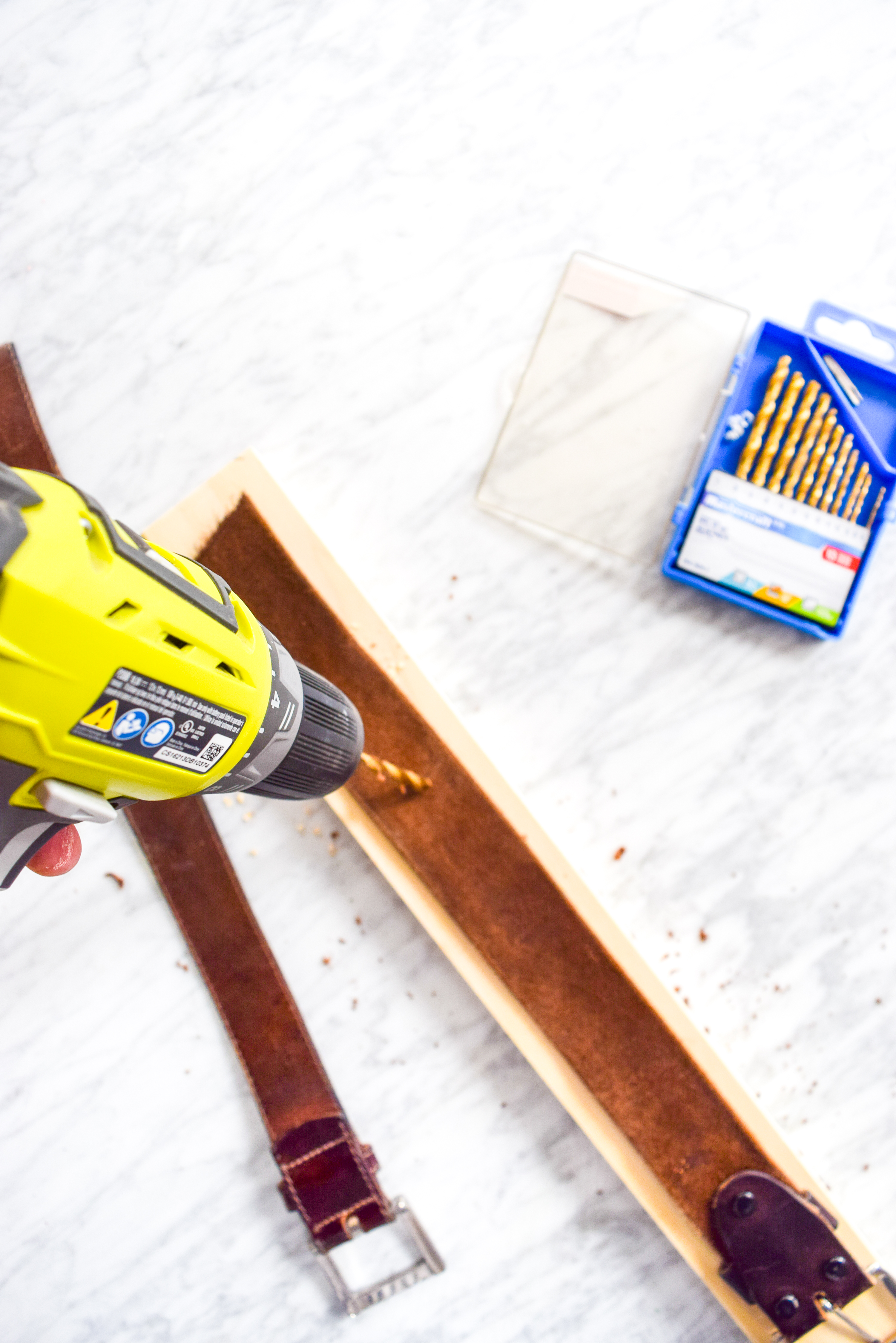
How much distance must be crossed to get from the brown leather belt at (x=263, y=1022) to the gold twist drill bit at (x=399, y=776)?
210 mm

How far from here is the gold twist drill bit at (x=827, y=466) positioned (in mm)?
836

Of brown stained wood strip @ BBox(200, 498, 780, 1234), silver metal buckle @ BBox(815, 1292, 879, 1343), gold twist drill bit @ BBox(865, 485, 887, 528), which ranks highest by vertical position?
gold twist drill bit @ BBox(865, 485, 887, 528)

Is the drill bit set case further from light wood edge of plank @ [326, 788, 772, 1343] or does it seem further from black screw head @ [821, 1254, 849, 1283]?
black screw head @ [821, 1254, 849, 1283]

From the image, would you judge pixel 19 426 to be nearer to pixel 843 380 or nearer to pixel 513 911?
pixel 513 911

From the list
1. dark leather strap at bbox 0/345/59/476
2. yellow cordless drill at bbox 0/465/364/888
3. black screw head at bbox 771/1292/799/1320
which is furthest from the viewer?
dark leather strap at bbox 0/345/59/476

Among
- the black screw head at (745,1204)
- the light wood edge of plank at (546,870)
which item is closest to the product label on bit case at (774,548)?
the light wood edge of plank at (546,870)

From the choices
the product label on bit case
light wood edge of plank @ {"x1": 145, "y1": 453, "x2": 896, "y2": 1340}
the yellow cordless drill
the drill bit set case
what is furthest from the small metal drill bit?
the yellow cordless drill

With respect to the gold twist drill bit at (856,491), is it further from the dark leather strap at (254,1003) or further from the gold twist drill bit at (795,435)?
the dark leather strap at (254,1003)

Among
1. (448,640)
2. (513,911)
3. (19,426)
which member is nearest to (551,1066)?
(513,911)

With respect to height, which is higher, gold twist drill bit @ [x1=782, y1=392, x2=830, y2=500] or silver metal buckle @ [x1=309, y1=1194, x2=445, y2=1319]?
gold twist drill bit @ [x1=782, y1=392, x2=830, y2=500]

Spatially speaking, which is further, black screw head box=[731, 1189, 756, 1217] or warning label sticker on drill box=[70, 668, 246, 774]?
black screw head box=[731, 1189, 756, 1217]

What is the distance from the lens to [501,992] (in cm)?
85

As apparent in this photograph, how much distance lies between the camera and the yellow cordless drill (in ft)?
1.38

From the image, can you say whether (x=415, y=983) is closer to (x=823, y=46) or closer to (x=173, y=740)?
(x=173, y=740)
